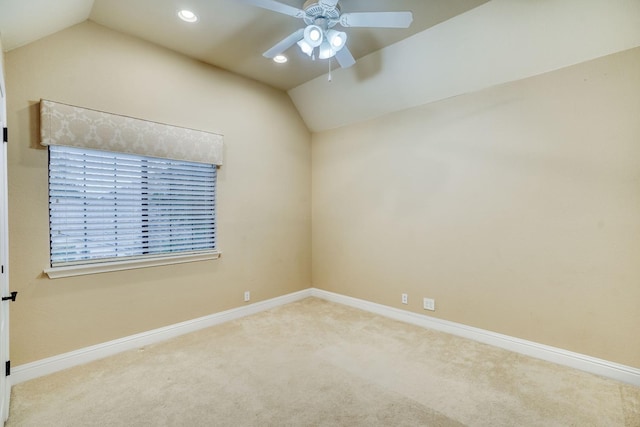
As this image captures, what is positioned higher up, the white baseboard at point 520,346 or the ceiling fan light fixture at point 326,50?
the ceiling fan light fixture at point 326,50

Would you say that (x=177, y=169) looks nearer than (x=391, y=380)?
No

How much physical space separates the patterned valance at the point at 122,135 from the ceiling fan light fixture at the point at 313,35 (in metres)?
1.67

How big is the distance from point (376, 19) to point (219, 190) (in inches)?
94.7

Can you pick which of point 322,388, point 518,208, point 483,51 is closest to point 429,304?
point 518,208

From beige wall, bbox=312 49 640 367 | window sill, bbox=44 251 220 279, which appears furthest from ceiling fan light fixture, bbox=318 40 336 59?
window sill, bbox=44 251 220 279

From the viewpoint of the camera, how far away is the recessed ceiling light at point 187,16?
2.54 meters

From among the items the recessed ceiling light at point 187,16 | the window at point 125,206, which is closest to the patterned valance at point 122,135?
the window at point 125,206

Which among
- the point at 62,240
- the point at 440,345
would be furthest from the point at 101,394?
the point at 440,345

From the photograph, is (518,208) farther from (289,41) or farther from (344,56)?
(289,41)

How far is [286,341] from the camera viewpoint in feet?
10.1

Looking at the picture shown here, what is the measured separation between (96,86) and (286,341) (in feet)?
9.60

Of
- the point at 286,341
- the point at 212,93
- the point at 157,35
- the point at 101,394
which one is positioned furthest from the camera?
the point at 212,93

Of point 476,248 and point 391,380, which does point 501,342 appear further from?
point 391,380

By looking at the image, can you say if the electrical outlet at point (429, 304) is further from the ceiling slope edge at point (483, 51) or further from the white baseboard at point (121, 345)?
the ceiling slope edge at point (483, 51)
